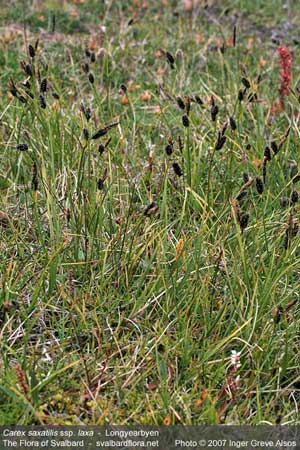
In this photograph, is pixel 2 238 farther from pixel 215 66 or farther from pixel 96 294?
pixel 215 66

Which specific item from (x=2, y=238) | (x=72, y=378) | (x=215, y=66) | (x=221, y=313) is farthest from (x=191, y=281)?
(x=215, y=66)

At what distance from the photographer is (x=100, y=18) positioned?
18.9ft

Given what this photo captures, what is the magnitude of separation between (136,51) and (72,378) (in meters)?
3.22

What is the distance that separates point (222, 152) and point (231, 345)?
1.45 meters

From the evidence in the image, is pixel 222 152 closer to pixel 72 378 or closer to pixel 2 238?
pixel 2 238

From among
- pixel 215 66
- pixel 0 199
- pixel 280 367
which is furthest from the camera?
pixel 215 66

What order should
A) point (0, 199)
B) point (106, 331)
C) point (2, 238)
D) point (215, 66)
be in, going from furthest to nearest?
1. point (215, 66)
2. point (0, 199)
3. point (2, 238)
4. point (106, 331)

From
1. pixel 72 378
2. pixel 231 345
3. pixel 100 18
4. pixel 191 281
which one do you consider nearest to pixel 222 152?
pixel 191 281

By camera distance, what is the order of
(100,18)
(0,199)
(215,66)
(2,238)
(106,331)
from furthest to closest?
(100,18)
(215,66)
(0,199)
(2,238)
(106,331)

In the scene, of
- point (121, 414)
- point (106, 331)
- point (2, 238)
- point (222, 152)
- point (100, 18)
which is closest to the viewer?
point (121, 414)

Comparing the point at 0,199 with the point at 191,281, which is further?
the point at 0,199

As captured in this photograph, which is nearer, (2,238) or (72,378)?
(72,378)

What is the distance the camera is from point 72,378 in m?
2.56

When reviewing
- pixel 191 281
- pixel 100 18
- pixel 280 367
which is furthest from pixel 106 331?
pixel 100 18
